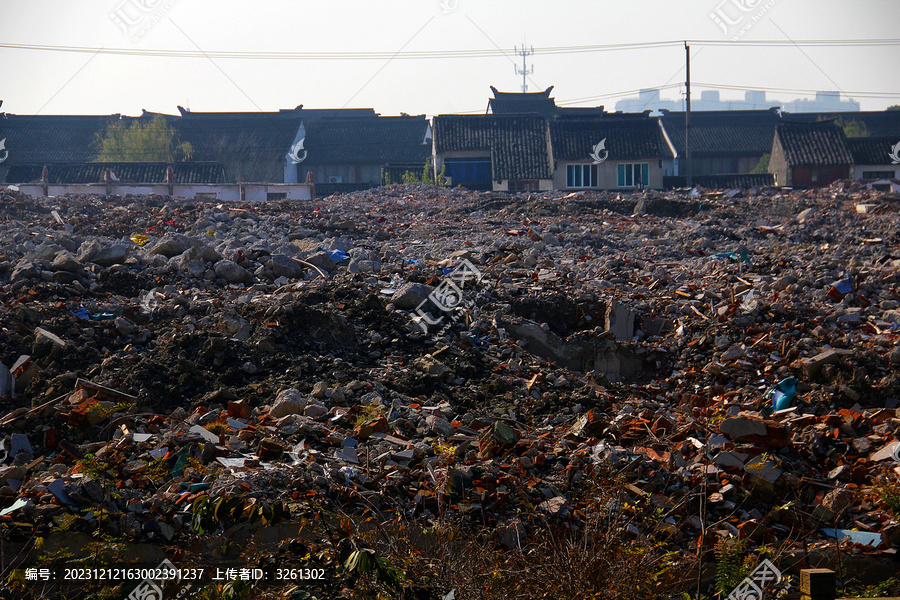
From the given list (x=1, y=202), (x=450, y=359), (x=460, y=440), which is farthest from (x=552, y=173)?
(x=460, y=440)

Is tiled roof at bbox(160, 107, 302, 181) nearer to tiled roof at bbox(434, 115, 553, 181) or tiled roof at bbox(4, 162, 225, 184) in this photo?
tiled roof at bbox(4, 162, 225, 184)

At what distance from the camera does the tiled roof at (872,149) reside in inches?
877

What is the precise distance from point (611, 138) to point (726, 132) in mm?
7997

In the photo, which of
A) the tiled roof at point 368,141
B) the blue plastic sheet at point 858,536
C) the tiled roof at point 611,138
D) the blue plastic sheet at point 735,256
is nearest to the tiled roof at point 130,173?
the tiled roof at point 368,141

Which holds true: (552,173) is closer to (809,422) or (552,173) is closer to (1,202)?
(1,202)

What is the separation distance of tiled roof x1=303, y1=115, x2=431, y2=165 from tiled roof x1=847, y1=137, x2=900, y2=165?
1371cm

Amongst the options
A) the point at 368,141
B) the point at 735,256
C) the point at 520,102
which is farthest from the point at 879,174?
the point at 735,256

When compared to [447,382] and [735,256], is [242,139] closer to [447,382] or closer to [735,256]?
[735,256]

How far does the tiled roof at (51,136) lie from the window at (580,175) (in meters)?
16.2

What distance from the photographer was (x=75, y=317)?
587 cm

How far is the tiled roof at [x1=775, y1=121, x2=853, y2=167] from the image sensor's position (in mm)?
22406

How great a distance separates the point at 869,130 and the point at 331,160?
2129cm

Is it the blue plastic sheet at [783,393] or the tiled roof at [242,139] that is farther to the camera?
the tiled roof at [242,139]

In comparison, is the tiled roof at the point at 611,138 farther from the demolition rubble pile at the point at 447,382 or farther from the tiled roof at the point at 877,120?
the demolition rubble pile at the point at 447,382
